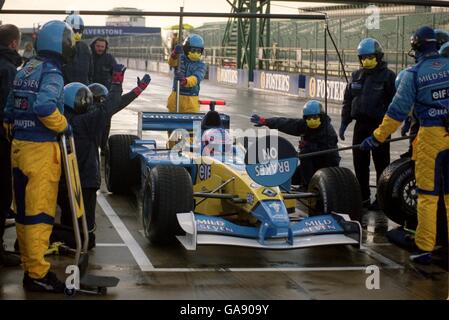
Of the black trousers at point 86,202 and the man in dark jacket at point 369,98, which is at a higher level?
the man in dark jacket at point 369,98

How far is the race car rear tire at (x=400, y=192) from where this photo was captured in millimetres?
8297

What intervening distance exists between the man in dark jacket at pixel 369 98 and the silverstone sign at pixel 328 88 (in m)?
17.6

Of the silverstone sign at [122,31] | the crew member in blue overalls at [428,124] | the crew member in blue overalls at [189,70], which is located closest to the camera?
the crew member in blue overalls at [428,124]

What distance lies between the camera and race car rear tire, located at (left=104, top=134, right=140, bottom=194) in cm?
988

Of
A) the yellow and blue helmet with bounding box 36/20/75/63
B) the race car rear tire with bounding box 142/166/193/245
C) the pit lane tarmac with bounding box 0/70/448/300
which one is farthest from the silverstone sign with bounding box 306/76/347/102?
the yellow and blue helmet with bounding box 36/20/75/63

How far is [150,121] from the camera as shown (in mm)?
10250

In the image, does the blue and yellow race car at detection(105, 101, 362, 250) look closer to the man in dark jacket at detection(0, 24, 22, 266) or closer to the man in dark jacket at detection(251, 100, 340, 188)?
the man in dark jacket at detection(251, 100, 340, 188)

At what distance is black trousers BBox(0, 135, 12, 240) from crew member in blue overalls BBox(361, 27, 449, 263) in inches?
125

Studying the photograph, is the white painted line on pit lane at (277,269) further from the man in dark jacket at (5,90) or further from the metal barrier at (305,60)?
the metal barrier at (305,60)

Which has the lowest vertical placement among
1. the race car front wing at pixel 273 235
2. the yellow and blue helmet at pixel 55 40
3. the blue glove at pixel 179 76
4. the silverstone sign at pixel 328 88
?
the silverstone sign at pixel 328 88

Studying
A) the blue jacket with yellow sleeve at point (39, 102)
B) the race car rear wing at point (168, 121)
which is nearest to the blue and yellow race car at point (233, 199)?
the race car rear wing at point (168, 121)

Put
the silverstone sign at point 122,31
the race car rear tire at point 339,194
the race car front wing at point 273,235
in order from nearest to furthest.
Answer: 1. the race car front wing at point 273,235
2. the race car rear tire at point 339,194
3. the silverstone sign at point 122,31
